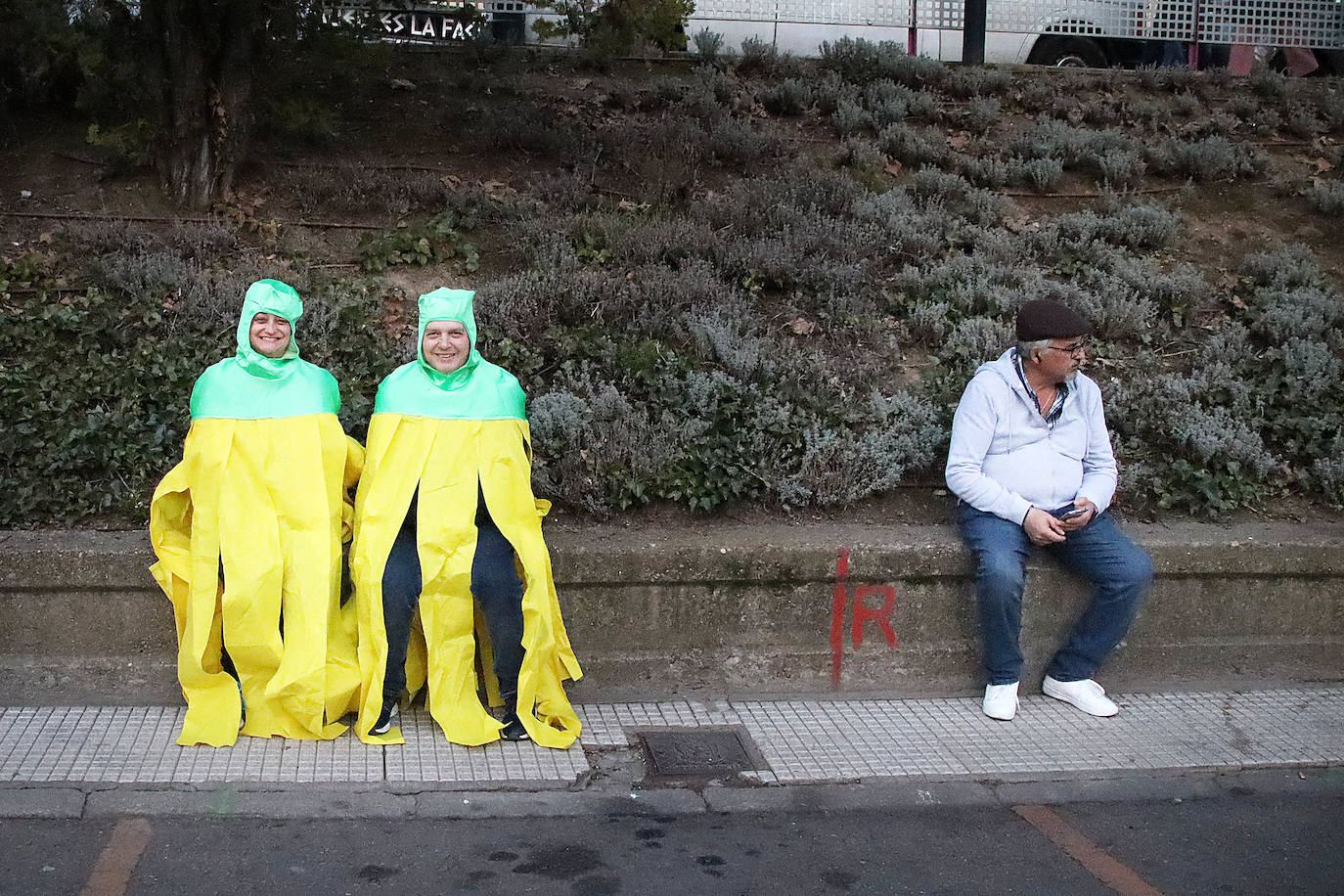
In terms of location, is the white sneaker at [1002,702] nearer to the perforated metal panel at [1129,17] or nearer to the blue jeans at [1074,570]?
the blue jeans at [1074,570]

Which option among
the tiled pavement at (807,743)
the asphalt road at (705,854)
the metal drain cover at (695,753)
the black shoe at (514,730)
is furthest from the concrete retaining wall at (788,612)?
the asphalt road at (705,854)

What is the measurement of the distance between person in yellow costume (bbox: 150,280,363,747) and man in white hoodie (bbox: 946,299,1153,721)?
2478mm

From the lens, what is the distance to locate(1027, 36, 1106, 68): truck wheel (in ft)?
43.1

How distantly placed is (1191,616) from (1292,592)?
0.45 m

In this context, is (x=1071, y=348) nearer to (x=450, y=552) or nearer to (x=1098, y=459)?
(x=1098, y=459)

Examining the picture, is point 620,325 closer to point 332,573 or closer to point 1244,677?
point 332,573

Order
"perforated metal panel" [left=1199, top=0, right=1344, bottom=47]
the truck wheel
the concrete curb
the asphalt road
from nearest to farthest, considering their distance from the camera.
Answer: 1. the asphalt road
2. the concrete curb
3. "perforated metal panel" [left=1199, top=0, right=1344, bottom=47]
4. the truck wheel

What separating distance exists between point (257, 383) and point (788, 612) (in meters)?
2.24

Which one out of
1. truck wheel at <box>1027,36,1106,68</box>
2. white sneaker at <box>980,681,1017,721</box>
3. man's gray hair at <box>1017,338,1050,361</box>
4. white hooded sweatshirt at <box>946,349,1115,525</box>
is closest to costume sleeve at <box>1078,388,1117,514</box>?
white hooded sweatshirt at <box>946,349,1115,525</box>

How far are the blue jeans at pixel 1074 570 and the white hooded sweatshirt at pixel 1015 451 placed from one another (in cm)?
12

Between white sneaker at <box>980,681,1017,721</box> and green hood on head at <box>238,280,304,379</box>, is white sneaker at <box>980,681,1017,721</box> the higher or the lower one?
the lower one

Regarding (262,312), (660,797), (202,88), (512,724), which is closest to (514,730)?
(512,724)

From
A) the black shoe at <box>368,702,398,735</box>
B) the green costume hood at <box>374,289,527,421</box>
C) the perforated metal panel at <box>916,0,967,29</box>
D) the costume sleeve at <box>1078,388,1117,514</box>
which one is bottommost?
the black shoe at <box>368,702,398,735</box>

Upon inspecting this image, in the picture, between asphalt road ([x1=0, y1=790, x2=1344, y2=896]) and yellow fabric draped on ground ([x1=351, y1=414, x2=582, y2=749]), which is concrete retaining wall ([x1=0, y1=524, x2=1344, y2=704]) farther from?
asphalt road ([x1=0, y1=790, x2=1344, y2=896])
